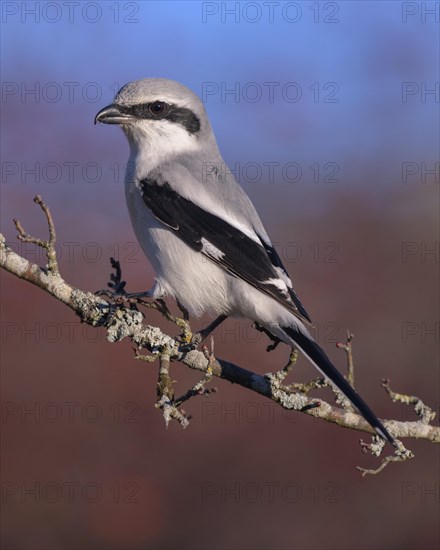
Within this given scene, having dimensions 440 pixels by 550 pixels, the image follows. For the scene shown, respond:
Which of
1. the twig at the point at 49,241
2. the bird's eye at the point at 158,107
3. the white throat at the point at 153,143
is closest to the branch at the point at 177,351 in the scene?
the twig at the point at 49,241

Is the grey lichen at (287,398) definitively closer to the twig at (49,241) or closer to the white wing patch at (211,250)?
the white wing patch at (211,250)

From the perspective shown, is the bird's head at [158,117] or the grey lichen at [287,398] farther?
the bird's head at [158,117]

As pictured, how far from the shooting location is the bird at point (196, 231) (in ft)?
9.65

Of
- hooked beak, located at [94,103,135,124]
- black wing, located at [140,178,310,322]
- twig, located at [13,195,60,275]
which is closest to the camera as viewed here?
twig, located at [13,195,60,275]

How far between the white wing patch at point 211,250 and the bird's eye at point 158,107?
619 mm

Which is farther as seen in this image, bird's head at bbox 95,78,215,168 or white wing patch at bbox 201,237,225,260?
bird's head at bbox 95,78,215,168

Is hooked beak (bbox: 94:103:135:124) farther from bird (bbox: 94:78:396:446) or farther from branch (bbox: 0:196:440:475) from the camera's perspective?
branch (bbox: 0:196:440:475)

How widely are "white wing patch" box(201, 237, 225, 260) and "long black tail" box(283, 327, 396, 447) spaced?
0.40m

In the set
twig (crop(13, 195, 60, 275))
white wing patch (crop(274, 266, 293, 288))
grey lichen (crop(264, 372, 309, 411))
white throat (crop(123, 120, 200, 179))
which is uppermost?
white throat (crop(123, 120, 200, 179))

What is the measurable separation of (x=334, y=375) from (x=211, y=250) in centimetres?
72

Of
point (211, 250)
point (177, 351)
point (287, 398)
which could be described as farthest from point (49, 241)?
point (287, 398)

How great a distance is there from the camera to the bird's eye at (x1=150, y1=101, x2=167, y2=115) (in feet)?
10.6

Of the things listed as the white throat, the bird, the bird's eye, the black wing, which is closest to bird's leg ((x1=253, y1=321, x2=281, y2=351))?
the bird

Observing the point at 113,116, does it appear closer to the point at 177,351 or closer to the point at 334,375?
the point at 177,351
